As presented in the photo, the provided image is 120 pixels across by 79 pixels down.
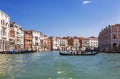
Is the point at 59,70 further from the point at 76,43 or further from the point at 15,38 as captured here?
the point at 76,43

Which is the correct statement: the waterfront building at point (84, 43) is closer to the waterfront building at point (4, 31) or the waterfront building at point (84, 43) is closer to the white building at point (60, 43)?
the white building at point (60, 43)

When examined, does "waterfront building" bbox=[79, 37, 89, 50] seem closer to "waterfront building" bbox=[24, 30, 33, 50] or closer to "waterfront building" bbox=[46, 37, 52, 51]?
"waterfront building" bbox=[46, 37, 52, 51]

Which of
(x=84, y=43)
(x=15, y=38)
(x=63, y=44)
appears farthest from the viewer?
(x=84, y=43)

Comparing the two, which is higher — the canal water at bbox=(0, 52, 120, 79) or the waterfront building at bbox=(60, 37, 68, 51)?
the waterfront building at bbox=(60, 37, 68, 51)

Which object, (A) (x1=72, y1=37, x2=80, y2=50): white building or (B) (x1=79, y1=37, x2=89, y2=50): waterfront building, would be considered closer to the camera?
(A) (x1=72, y1=37, x2=80, y2=50): white building

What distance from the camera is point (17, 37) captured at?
207 ft

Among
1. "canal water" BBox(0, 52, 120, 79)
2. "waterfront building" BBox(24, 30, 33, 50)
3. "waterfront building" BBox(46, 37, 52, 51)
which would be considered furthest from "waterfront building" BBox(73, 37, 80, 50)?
"canal water" BBox(0, 52, 120, 79)

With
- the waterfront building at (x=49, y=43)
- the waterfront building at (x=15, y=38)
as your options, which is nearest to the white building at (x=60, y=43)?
the waterfront building at (x=49, y=43)

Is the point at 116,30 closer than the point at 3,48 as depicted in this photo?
No

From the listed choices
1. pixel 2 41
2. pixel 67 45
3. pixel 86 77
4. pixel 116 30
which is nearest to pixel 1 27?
pixel 2 41

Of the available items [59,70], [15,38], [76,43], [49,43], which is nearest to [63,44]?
[76,43]

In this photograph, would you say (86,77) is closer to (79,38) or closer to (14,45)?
(14,45)

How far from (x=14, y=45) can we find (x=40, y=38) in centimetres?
2864

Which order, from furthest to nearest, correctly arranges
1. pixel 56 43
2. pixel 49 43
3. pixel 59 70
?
pixel 56 43, pixel 49 43, pixel 59 70
